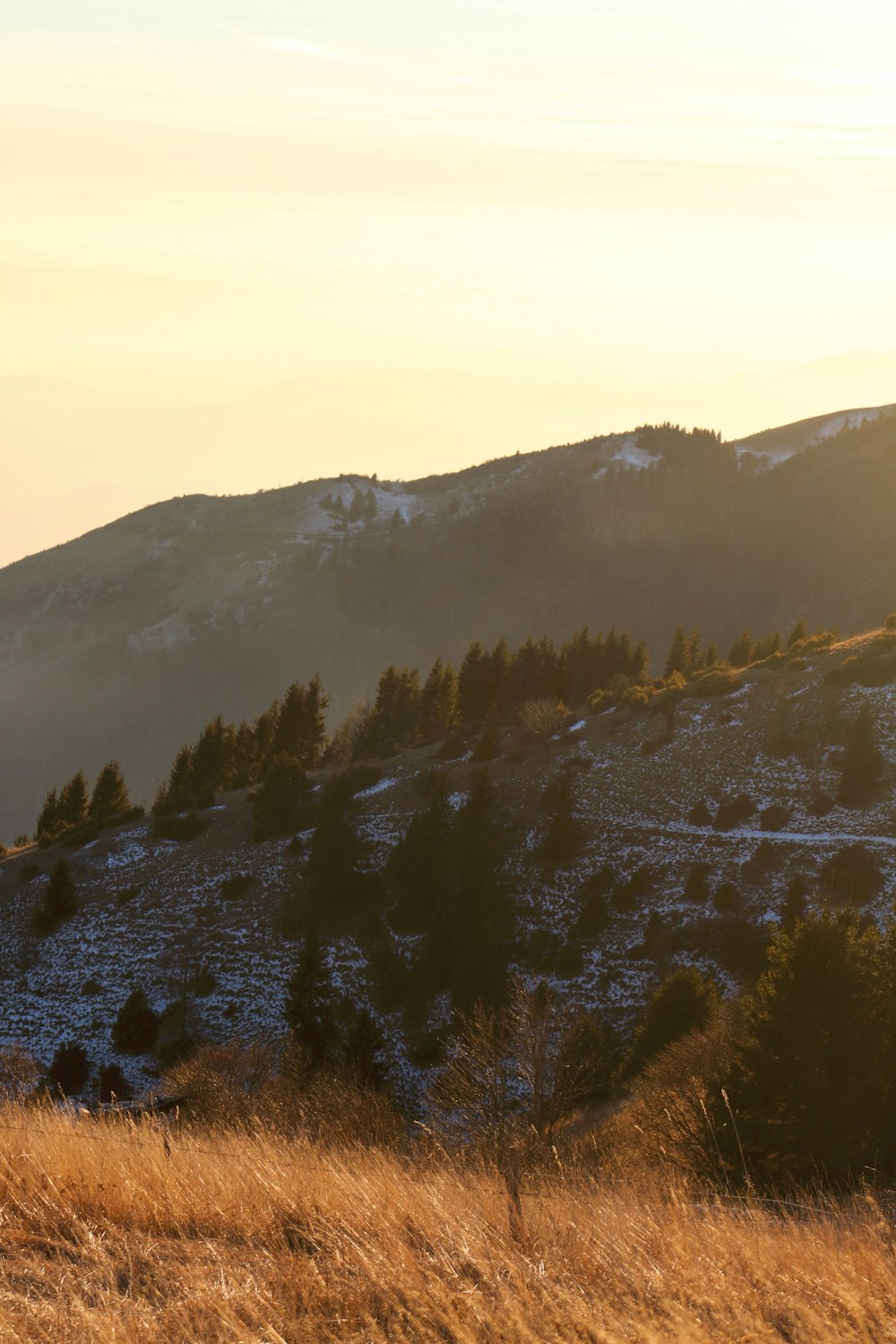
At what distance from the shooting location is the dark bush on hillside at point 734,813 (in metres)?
60.3

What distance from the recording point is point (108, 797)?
9238 cm

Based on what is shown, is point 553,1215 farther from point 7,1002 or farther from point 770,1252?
point 7,1002

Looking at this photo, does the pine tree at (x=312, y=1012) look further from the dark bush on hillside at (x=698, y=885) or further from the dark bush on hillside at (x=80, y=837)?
the dark bush on hillside at (x=80, y=837)

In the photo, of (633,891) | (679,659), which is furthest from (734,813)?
(679,659)

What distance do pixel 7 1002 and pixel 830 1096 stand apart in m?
48.1

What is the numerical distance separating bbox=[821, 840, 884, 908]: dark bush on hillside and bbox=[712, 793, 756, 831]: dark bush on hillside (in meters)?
6.54

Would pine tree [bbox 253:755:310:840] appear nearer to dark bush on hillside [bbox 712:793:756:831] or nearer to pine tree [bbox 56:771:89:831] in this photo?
pine tree [bbox 56:771:89:831]

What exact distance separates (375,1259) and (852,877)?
162 feet

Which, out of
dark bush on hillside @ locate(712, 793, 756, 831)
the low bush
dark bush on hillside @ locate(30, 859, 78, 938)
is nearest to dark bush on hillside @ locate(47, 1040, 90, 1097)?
dark bush on hillside @ locate(30, 859, 78, 938)

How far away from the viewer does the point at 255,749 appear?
9869 cm

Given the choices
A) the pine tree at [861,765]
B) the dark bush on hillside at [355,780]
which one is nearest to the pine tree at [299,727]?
the dark bush on hillside at [355,780]

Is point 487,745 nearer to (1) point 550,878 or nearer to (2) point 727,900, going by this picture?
(1) point 550,878

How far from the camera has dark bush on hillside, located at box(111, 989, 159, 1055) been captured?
51750 millimetres

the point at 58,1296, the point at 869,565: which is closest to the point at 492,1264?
the point at 58,1296
